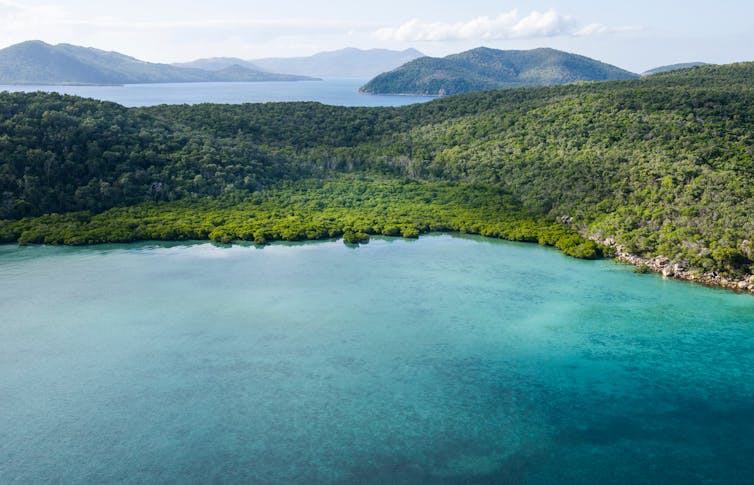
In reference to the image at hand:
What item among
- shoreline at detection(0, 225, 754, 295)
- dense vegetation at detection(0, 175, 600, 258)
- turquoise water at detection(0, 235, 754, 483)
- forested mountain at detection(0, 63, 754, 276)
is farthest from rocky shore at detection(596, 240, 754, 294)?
dense vegetation at detection(0, 175, 600, 258)

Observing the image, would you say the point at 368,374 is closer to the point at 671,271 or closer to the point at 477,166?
the point at 671,271

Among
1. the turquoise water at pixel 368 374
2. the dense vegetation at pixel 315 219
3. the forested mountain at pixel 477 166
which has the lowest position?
the turquoise water at pixel 368 374

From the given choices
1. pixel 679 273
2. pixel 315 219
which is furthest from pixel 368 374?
pixel 315 219

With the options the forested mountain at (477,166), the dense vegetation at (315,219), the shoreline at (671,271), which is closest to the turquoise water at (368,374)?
the shoreline at (671,271)

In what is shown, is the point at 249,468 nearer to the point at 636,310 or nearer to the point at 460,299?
the point at 460,299

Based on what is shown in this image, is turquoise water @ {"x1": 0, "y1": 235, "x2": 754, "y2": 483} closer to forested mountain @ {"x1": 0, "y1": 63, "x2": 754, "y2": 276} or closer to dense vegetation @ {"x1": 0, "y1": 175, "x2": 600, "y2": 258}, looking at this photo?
dense vegetation @ {"x1": 0, "y1": 175, "x2": 600, "y2": 258}

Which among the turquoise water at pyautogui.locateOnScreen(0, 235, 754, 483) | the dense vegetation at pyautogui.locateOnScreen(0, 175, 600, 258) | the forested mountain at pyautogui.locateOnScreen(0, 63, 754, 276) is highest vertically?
the forested mountain at pyautogui.locateOnScreen(0, 63, 754, 276)

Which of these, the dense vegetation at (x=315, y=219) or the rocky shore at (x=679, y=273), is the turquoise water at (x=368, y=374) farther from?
the dense vegetation at (x=315, y=219)
